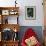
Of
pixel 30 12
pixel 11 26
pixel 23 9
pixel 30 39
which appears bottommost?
pixel 30 39

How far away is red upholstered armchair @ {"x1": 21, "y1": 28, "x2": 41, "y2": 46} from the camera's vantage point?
5.56 meters

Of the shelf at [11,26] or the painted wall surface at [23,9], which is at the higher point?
the painted wall surface at [23,9]

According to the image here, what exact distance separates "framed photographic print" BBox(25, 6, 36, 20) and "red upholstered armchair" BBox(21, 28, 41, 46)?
493 millimetres

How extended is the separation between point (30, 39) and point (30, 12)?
115cm

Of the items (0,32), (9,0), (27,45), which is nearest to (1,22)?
(0,32)

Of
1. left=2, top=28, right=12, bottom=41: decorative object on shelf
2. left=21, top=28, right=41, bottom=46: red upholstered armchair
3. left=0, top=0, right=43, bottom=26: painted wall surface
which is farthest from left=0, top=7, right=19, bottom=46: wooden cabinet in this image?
left=21, top=28, right=41, bottom=46: red upholstered armchair

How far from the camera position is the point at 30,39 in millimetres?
5598

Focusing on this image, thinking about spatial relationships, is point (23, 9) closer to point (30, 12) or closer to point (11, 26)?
point (30, 12)

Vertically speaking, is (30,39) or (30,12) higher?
(30,12)

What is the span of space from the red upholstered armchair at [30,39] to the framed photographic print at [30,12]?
49 centimetres

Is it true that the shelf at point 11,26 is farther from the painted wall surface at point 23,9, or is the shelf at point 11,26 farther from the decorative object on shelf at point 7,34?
the painted wall surface at point 23,9

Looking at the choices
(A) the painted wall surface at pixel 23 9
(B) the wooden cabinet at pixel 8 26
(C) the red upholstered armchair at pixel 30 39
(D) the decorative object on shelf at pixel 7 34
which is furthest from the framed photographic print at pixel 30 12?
(D) the decorative object on shelf at pixel 7 34

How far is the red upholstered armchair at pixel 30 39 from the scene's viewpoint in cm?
556

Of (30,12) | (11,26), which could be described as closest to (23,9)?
(30,12)
